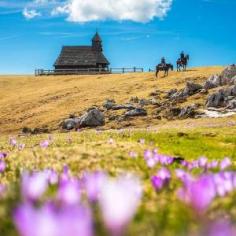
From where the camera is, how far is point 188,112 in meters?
43.5

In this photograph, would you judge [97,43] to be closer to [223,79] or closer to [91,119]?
[223,79]

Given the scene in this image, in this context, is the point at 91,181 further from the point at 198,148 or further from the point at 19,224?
the point at 198,148

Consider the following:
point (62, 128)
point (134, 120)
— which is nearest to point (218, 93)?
point (134, 120)

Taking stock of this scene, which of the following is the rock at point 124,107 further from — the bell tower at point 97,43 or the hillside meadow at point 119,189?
the bell tower at point 97,43

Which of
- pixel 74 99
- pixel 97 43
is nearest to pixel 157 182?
pixel 74 99

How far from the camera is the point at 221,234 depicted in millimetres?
1555

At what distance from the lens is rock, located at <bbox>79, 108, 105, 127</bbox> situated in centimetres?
4338

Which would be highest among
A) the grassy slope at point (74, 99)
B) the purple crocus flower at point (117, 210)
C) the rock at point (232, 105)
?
the purple crocus flower at point (117, 210)

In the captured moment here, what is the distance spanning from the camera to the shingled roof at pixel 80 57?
137 metres

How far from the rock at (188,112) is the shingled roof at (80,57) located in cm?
9431

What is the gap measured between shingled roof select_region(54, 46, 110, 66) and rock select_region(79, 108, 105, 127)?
306ft

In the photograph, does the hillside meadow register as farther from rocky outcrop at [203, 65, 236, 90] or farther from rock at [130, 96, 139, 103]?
rock at [130, 96, 139, 103]

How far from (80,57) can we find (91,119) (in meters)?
98.3

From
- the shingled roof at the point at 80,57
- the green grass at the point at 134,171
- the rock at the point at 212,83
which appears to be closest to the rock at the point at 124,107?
the rock at the point at 212,83
